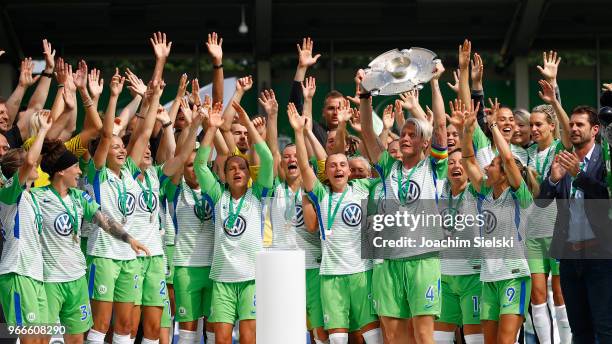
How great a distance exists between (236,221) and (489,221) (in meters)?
2.25

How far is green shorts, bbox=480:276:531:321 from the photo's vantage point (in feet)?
28.0

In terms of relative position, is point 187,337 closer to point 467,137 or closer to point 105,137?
point 105,137

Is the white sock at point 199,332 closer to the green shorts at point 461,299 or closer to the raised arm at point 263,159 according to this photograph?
the raised arm at point 263,159

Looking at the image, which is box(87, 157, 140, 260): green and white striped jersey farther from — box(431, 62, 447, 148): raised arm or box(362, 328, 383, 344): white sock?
box(431, 62, 447, 148): raised arm

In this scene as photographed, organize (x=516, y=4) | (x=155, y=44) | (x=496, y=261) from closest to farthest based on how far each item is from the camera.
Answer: (x=496, y=261) → (x=155, y=44) → (x=516, y=4)

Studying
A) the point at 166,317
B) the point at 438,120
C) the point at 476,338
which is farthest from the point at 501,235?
the point at 166,317

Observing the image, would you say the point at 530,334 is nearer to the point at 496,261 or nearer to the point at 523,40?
the point at 496,261

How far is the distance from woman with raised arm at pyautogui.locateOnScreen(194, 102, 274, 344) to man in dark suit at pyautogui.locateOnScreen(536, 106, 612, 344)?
2.58m

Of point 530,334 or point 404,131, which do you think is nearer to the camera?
point 404,131

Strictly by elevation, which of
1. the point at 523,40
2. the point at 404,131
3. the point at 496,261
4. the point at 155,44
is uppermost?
the point at 523,40

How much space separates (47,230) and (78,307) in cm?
69

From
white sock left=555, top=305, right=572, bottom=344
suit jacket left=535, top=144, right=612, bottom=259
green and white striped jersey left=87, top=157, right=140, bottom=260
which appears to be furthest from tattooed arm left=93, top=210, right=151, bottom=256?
white sock left=555, top=305, right=572, bottom=344

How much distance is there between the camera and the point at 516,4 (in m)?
15.7

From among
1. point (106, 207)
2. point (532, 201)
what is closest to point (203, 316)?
point (106, 207)
